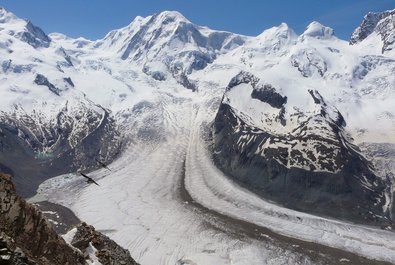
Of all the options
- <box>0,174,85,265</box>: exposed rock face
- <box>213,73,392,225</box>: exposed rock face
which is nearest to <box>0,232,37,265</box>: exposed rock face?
<box>0,174,85,265</box>: exposed rock face

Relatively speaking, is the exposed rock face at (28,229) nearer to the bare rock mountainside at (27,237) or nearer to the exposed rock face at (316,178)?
the bare rock mountainside at (27,237)

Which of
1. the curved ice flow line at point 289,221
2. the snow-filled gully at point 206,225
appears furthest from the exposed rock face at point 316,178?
the snow-filled gully at point 206,225

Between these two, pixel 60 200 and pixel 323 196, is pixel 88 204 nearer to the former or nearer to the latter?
pixel 60 200

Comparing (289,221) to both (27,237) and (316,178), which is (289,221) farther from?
(27,237)

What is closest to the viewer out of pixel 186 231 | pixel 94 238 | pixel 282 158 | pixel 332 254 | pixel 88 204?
pixel 94 238

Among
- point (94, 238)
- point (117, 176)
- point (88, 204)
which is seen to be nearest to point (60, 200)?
point (88, 204)

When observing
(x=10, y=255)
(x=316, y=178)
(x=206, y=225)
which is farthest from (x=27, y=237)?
(x=316, y=178)

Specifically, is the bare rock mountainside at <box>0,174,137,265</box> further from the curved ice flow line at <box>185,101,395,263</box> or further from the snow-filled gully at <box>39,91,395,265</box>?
the curved ice flow line at <box>185,101,395,263</box>
